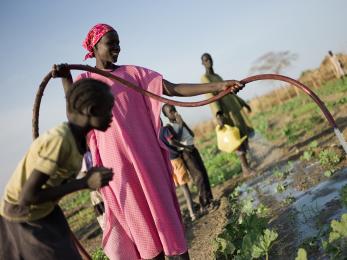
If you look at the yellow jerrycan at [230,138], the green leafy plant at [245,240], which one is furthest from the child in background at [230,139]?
the green leafy plant at [245,240]

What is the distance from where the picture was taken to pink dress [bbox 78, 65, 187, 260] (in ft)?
11.5

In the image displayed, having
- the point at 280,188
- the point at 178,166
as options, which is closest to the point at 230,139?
the point at 178,166

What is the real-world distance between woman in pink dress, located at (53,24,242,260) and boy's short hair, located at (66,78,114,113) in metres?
1.11

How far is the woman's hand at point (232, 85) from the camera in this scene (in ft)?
11.1

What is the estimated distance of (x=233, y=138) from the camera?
317 inches

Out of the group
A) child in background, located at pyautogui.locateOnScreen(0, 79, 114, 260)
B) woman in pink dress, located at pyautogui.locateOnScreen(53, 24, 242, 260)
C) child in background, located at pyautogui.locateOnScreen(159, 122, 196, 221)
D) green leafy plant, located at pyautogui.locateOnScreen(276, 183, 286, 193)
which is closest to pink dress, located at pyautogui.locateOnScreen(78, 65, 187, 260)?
woman in pink dress, located at pyautogui.locateOnScreen(53, 24, 242, 260)

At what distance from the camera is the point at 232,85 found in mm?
3436

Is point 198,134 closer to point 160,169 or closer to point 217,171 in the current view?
point 217,171

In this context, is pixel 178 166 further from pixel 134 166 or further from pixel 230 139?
pixel 134 166

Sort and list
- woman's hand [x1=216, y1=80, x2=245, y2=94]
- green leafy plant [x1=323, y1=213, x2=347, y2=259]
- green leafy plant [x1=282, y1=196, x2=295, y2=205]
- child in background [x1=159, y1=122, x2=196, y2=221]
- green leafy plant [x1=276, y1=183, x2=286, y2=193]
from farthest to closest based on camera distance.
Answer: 1. child in background [x1=159, y1=122, x2=196, y2=221]
2. green leafy plant [x1=276, y1=183, x2=286, y2=193]
3. green leafy plant [x1=282, y1=196, x2=295, y2=205]
4. woman's hand [x1=216, y1=80, x2=245, y2=94]
5. green leafy plant [x1=323, y1=213, x2=347, y2=259]

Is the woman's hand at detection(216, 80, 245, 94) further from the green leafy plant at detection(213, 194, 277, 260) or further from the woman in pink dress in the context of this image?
the green leafy plant at detection(213, 194, 277, 260)

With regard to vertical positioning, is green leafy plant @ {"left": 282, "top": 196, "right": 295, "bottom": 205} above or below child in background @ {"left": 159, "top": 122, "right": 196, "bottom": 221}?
below

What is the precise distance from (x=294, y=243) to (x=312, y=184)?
186 cm

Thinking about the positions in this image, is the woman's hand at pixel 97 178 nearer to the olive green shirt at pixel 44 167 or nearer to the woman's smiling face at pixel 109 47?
the olive green shirt at pixel 44 167
